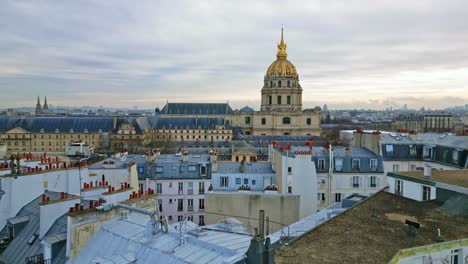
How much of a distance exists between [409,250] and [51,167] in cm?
1142

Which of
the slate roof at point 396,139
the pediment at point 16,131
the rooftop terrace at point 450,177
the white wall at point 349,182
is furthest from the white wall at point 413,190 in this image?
the pediment at point 16,131

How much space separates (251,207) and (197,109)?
99234 mm

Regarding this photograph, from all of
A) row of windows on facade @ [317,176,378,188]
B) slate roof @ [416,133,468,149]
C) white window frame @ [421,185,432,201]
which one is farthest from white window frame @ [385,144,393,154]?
white window frame @ [421,185,432,201]

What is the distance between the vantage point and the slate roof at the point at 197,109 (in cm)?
11800

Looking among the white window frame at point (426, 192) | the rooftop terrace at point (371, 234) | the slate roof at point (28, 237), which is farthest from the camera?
the white window frame at point (426, 192)

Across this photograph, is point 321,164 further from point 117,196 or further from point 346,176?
point 117,196

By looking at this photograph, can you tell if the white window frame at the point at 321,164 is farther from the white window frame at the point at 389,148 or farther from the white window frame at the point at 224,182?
the white window frame at the point at 224,182

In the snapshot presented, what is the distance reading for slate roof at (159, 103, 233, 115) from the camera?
4646 inches

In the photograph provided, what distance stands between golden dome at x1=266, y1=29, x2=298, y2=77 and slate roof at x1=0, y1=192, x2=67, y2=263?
328 feet

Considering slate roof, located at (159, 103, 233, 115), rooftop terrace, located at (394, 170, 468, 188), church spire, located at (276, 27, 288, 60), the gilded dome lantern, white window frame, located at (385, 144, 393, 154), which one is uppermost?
church spire, located at (276, 27, 288, 60)

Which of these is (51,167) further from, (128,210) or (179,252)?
(179,252)

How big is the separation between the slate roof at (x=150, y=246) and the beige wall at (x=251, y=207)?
982 centimetres

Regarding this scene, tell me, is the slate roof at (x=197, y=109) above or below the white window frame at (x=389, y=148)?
above

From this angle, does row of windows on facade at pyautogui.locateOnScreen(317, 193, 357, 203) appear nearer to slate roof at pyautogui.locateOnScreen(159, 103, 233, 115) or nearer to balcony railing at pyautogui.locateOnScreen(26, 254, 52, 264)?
balcony railing at pyautogui.locateOnScreen(26, 254, 52, 264)
